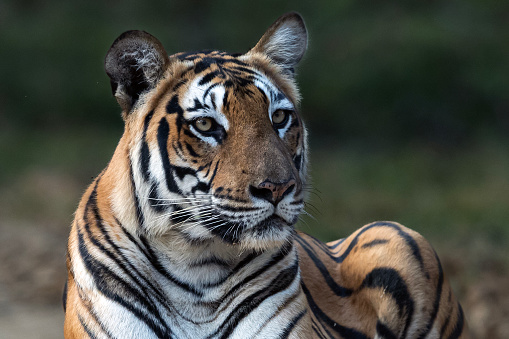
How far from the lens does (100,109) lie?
9648 millimetres

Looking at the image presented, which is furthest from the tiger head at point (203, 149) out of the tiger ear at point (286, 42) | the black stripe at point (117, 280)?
the tiger ear at point (286, 42)

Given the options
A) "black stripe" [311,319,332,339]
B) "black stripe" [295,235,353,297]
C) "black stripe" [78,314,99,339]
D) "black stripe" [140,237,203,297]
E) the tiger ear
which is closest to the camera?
"black stripe" [78,314,99,339]

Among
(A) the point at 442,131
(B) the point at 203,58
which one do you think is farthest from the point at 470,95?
(B) the point at 203,58

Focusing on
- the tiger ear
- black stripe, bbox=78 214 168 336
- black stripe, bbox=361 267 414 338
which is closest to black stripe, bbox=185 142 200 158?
black stripe, bbox=78 214 168 336

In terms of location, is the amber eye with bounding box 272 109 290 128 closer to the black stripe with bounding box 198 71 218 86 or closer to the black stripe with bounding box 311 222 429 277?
the black stripe with bounding box 198 71 218 86

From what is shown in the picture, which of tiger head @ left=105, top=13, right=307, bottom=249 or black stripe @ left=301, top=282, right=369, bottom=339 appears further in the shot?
black stripe @ left=301, top=282, right=369, bottom=339

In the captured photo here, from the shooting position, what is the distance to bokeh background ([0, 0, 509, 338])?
323 inches

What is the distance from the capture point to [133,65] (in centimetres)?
239

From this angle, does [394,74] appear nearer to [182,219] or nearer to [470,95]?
[470,95]

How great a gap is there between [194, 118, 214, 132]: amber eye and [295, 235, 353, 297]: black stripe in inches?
43.1

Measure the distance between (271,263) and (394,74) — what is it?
7194 millimetres

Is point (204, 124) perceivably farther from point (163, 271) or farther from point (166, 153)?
point (163, 271)

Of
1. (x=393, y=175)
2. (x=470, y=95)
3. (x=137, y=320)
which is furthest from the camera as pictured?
(x=470, y=95)

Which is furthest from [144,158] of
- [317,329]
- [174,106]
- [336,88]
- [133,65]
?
[336,88]
